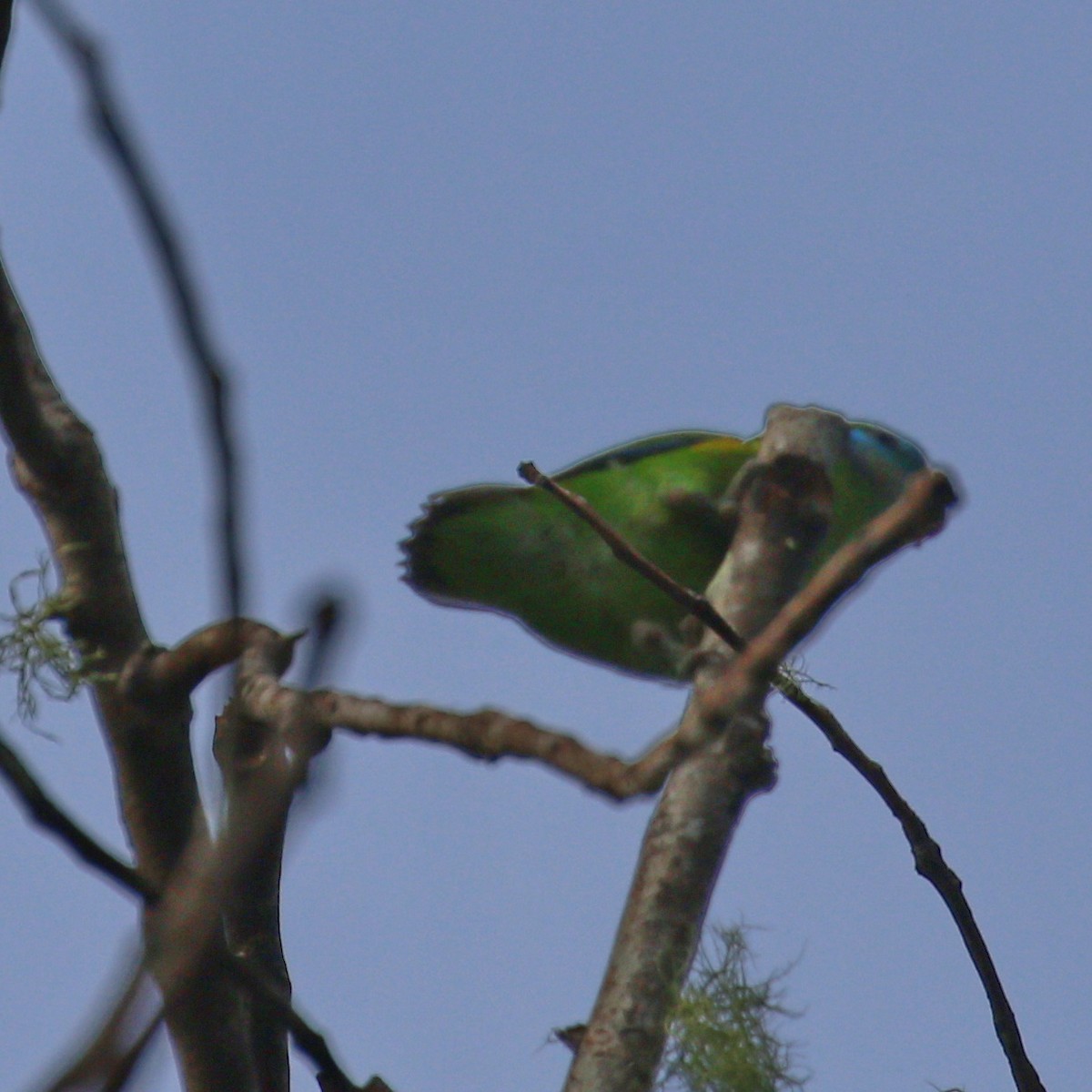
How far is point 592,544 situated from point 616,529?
13 cm

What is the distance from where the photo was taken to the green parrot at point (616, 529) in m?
4.08

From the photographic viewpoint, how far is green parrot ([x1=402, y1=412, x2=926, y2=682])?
4082 mm

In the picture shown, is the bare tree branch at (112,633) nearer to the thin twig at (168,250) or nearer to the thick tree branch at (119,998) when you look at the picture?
the thick tree branch at (119,998)

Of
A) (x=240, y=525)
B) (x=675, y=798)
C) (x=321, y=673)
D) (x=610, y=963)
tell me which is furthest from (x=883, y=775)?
(x=240, y=525)

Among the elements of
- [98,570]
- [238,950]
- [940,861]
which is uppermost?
[940,861]

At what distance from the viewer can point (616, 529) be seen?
425 cm

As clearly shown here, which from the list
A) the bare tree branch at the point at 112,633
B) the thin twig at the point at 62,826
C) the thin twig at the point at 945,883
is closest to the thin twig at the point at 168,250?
the thin twig at the point at 62,826

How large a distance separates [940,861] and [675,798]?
2.25 ft

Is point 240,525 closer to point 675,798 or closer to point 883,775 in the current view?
point 675,798

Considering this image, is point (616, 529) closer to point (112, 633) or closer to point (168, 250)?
point (112, 633)

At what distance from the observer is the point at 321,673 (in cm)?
121

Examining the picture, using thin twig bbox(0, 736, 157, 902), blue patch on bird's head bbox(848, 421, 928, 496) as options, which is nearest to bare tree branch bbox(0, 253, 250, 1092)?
thin twig bbox(0, 736, 157, 902)

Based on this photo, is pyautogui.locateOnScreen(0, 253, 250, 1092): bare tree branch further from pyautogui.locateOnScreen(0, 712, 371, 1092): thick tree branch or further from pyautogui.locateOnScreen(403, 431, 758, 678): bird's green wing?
pyautogui.locateOnScreen(403, 431, 758, 678): bird's green wing

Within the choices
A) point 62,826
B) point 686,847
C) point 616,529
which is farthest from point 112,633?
point 616,529
